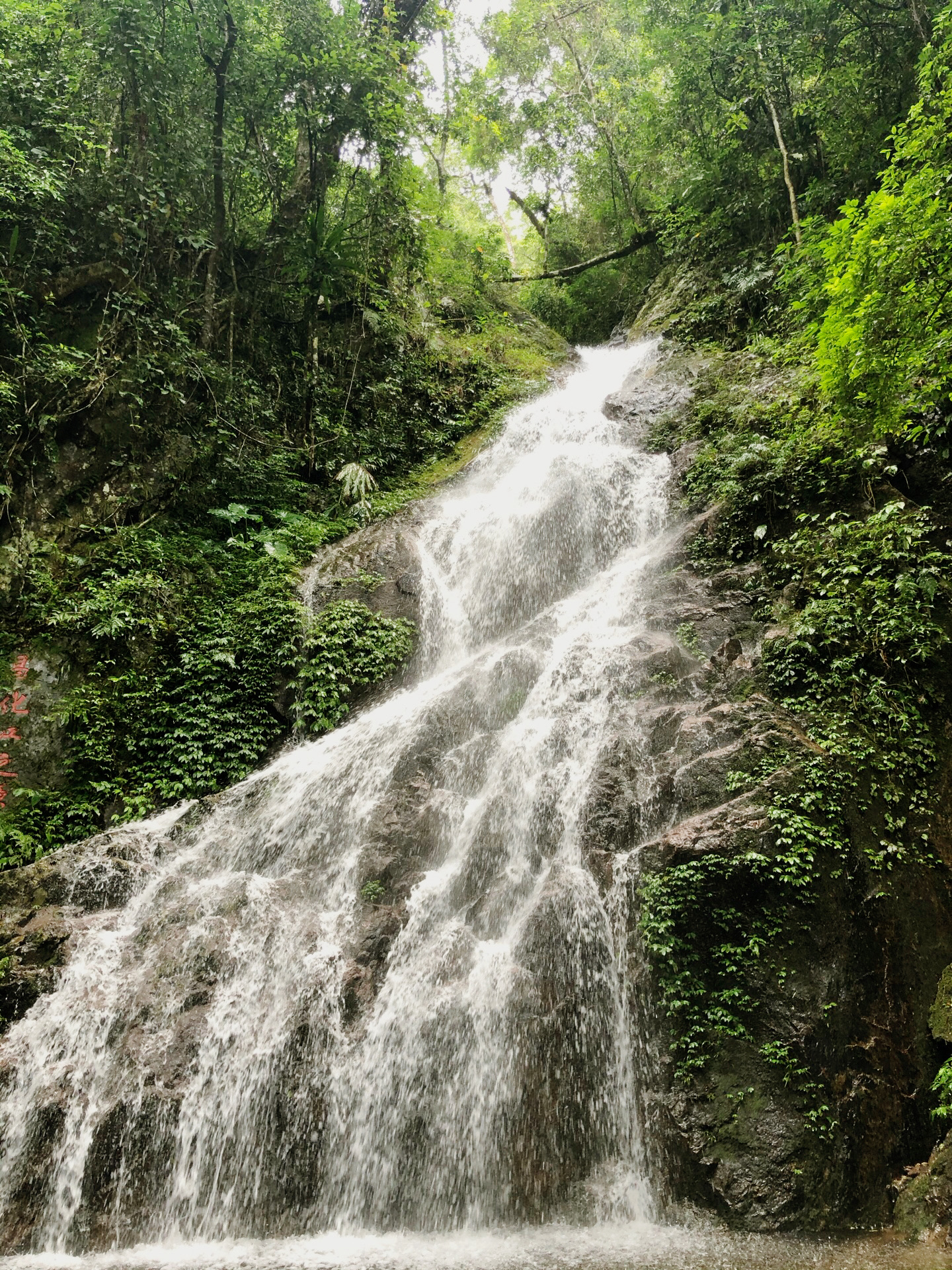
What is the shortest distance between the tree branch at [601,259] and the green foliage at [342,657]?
13937mm

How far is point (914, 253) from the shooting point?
6.31 meters

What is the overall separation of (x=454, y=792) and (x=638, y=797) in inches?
79.7

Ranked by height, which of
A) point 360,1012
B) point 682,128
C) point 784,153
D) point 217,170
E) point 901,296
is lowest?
point 360,1012

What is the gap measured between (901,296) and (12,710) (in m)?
10.5

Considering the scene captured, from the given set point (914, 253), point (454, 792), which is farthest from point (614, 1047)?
point (914, 253)

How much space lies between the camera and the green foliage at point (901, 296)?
20.3ft

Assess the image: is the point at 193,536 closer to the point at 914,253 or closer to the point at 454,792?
the point at 454,792

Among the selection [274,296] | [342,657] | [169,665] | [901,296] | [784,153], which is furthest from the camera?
[274,296]

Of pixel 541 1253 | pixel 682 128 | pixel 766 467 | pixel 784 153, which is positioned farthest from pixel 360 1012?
pixel 682 128

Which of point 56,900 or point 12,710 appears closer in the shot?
point 56,900

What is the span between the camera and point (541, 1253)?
4379 mm

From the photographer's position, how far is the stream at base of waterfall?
4.84 m

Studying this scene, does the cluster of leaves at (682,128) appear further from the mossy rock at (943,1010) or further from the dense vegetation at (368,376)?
the mossy rock at (943,1010)

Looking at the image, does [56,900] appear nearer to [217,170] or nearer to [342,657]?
[342,657]
